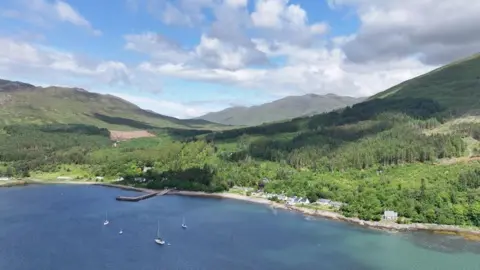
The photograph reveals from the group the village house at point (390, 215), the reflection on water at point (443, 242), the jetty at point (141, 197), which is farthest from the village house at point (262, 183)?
the reflection on water at point (443, 242)

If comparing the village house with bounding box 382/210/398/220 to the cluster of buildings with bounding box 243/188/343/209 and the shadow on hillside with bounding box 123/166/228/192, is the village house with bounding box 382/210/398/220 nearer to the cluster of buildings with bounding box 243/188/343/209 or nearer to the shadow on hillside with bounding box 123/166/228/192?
the cluster of buildings with bounding box 243/188/343/209

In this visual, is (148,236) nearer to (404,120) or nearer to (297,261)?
(297,261)

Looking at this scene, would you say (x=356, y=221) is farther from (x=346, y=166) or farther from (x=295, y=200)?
(x=346, y=166)

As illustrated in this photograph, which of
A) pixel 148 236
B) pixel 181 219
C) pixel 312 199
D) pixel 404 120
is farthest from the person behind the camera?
pixel 404 120

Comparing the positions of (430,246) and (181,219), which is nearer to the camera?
(430,246)

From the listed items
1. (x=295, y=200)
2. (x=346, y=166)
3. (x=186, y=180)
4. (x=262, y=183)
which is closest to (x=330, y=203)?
(x=295, y=200)

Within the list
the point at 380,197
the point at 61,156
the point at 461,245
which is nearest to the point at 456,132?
the point at 380,197

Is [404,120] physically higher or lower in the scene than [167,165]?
higher
